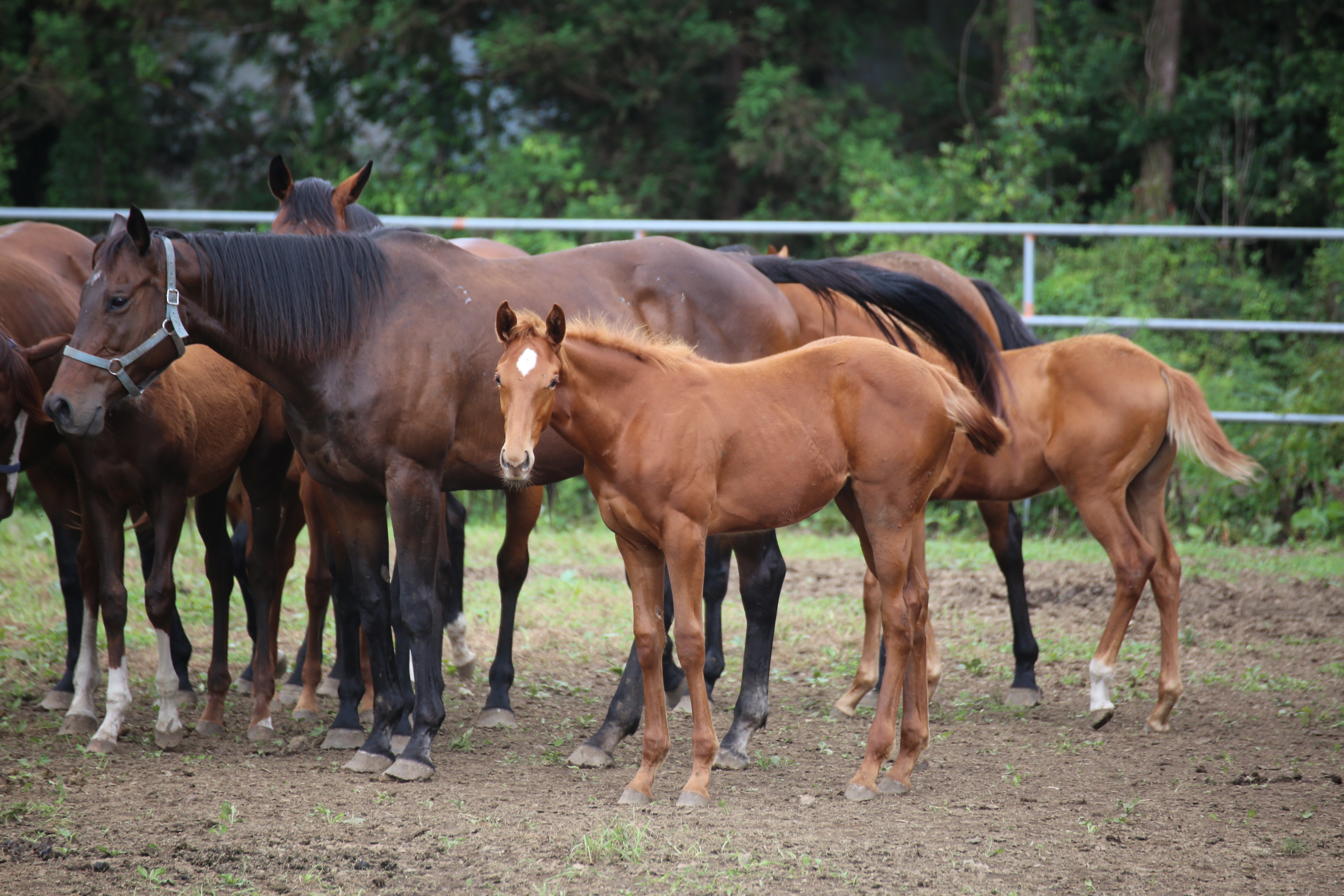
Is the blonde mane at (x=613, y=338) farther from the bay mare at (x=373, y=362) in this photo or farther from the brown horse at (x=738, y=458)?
the bay mare at (x=373, y=362)

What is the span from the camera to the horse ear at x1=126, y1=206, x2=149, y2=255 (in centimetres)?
438

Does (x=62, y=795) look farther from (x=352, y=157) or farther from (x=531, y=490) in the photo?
(x=352, y=157)

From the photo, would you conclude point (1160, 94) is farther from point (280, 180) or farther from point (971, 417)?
point (280, 180)

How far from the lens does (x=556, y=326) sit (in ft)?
13.3

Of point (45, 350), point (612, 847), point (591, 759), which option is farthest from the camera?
point (45, 350)

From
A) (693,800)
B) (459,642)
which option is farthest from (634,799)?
(459,642)

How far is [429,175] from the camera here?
14875 millimetres

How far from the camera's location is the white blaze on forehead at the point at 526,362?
3.97 meters

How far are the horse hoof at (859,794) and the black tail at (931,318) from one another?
6.90 feet

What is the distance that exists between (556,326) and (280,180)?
9.21 ft

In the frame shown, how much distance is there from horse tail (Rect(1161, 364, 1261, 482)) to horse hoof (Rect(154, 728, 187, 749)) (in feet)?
15.8

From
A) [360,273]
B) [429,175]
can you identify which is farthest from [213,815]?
[429,175]

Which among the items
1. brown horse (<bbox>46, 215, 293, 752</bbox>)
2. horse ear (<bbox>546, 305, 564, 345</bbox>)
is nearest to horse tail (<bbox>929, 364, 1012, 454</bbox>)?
horse ear (<bbox>546, 305, 564, 345</bbox>)

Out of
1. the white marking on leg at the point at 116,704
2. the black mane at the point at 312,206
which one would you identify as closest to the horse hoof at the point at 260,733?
the white marking on leg at the point at 116,704
